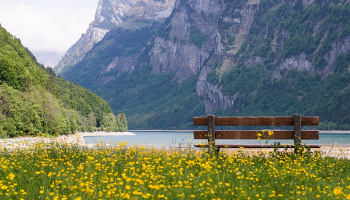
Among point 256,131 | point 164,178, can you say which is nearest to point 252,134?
point 256,131

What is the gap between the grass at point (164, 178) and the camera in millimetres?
8930

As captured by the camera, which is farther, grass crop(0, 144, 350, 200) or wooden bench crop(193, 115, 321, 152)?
wooden bench crop(193, 115, 321, 152)

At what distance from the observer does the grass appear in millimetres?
8930

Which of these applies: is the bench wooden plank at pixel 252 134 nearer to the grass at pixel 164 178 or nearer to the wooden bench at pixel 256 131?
the wooden bench at pixel 256 131

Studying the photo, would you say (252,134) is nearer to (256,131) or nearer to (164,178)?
(256,131)

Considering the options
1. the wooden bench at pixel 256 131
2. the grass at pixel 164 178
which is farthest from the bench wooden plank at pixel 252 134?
the grass at pixel 164 178

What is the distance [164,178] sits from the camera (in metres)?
10.7

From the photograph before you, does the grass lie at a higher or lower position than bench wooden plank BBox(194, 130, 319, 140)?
lower

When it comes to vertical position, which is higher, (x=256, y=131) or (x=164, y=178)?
(x=256, y=131)

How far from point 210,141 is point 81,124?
156358 mm

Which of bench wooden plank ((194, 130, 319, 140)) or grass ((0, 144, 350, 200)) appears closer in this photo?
grass ((0, 144, 350, 200))

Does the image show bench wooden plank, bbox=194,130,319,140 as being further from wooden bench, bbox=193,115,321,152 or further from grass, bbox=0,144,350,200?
grass, bbox=0,144,350,200

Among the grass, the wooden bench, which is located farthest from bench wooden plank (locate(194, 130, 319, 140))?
the grass

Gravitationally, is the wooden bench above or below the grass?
above
